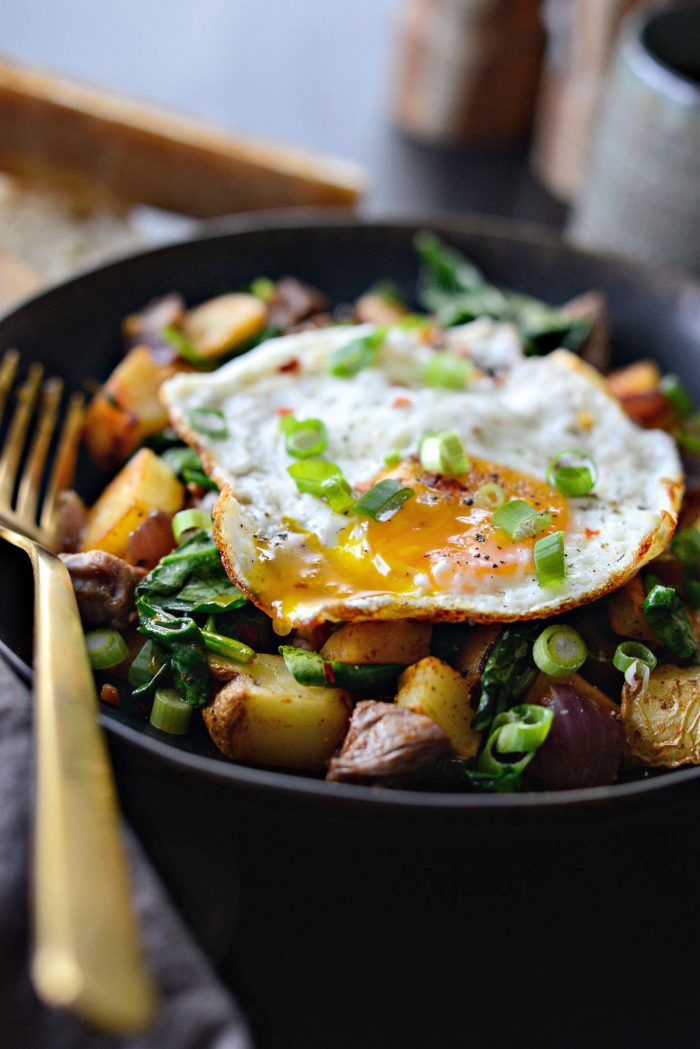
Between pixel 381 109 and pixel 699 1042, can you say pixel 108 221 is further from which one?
pixel 699 1042

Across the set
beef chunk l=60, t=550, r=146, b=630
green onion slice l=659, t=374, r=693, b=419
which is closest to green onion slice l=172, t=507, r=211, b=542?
beef chunk l=60, t=550, r=146, b=630

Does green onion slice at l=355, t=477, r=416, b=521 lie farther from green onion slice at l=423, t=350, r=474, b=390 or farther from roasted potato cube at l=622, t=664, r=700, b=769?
roasted potato cube at l=622, t=664, r=700, b=769

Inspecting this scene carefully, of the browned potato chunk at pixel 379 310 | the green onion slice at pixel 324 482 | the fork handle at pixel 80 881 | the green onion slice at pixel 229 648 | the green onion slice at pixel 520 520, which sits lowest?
the green onion slice at pixel 229 648

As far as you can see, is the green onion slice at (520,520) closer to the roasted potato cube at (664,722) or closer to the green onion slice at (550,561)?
the green onion slice at (550,561)

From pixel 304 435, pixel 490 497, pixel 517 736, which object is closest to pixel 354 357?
pixel 304 435

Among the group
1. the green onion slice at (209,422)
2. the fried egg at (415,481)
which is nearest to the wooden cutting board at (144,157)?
the fried egg at (415,481)

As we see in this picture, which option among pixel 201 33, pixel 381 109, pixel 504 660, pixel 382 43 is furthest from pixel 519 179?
pixel 504 660
